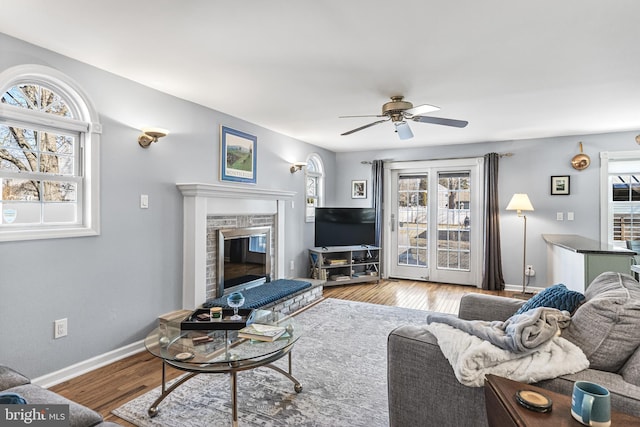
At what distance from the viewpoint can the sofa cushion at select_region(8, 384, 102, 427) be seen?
126 cm

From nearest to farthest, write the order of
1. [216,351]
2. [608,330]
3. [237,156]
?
[608,330], [216,351], [237,156]

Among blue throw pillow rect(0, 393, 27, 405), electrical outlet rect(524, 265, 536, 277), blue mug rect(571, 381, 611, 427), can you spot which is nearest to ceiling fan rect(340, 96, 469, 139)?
blue mug rect(571, 381, 611, 427)

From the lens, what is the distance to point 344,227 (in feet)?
19.0

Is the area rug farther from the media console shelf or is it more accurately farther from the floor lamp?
the floor lamp

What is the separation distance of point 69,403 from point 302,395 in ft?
4.37

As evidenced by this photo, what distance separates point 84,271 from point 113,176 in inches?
30.6

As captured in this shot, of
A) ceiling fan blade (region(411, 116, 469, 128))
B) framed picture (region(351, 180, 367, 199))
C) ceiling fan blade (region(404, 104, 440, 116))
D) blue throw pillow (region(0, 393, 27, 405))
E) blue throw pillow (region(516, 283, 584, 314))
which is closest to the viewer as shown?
blue throw pillow (region(0, 393, 27, 405))

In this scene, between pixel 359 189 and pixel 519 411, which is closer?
pixel 519 411

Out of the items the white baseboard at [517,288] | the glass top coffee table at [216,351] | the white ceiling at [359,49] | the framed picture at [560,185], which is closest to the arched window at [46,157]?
the white ceiling at [359,49]

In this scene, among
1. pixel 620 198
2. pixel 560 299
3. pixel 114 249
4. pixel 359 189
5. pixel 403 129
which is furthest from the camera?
pixel 359 189

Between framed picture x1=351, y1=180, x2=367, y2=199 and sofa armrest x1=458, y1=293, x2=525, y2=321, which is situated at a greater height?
framed picture x1=351, y1=180, x2=367, y2=199

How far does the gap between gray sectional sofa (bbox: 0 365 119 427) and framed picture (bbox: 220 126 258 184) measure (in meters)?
2.67

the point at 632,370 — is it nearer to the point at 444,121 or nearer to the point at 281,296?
the point at 444,121

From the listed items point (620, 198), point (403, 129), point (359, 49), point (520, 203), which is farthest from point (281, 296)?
point (620, 198)
